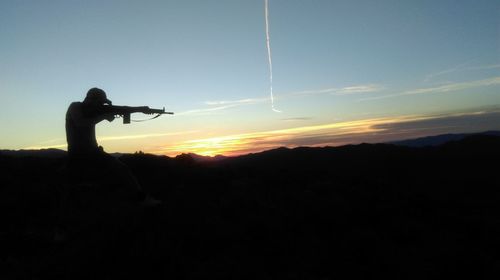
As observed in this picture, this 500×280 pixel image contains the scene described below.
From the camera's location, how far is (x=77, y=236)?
6.98 metres

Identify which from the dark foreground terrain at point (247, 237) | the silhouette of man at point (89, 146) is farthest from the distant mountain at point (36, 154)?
the silhouette of man at point (89, 146)

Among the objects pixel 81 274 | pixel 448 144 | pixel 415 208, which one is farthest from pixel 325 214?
pixel 448 144

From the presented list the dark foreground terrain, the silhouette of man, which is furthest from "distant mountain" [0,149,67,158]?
the silhouette of man

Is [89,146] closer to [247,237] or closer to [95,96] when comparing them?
[95,96]

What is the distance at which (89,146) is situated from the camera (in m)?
6.79

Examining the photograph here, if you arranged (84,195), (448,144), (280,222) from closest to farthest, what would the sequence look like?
(280,222)
(84,195)
(448,144)

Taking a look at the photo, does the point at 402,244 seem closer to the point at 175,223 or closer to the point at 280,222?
the point at 280,222

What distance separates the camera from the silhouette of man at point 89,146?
671 centimetres

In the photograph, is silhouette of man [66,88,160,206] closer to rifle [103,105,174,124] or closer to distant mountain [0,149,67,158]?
rifle [103,105,174,124]

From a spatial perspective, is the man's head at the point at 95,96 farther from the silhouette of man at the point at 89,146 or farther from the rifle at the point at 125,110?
the rifle at the point at 125,110

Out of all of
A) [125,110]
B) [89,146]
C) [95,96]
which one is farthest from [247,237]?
[95,96]

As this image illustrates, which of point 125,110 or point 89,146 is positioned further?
point 125,110

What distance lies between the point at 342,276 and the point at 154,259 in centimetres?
263

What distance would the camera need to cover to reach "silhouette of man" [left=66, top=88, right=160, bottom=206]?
671 centimetres
